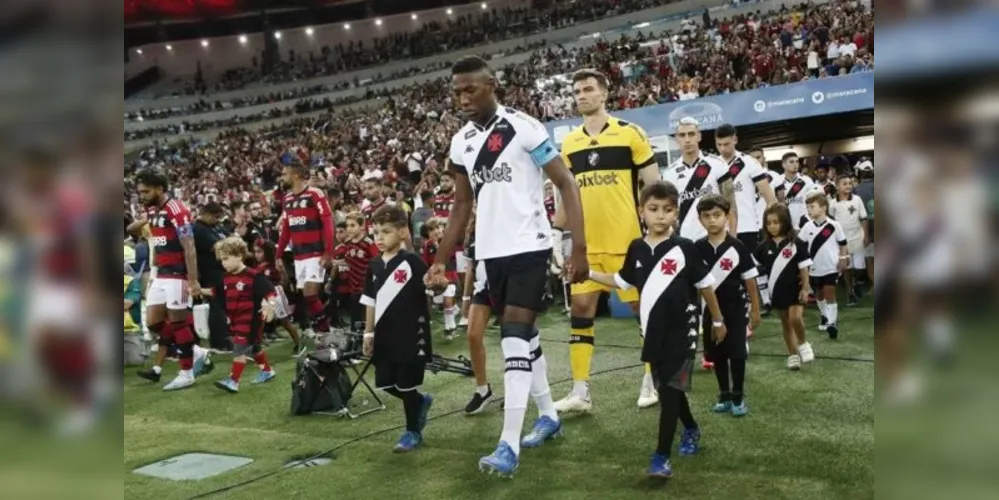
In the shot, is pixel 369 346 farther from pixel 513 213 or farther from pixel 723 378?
pixel 723 378

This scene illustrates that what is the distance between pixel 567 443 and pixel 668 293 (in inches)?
47.9

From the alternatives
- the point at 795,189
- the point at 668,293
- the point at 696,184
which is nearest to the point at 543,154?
the point at 668,293

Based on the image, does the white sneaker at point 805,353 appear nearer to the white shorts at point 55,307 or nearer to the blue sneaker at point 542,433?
the blue sneaker at point 542,433

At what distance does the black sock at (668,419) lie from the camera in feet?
12.8

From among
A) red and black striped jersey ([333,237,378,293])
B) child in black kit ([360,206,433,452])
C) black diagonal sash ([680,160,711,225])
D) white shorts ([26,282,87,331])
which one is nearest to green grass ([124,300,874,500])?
child in black kit ([360,206,433,452])

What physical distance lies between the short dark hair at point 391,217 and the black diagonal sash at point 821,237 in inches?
205

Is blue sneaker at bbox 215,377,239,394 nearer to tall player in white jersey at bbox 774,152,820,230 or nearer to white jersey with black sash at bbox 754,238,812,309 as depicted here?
white jersey with black sash at bbox 754,238,812,309

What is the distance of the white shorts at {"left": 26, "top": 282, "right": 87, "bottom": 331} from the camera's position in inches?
40.0

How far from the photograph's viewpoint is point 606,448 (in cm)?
454

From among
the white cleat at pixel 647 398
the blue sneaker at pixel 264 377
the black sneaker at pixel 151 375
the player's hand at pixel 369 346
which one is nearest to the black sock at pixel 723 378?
the white cleat at pixel 647 398

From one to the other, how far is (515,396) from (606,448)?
2.56 feet

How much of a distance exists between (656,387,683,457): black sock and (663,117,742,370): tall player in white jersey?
8.22 feet

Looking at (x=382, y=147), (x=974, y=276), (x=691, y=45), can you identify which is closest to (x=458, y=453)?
(x=974, y=276)

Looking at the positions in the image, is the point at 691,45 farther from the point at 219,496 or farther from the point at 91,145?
the point at 91,145
